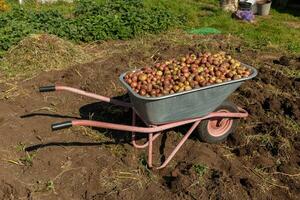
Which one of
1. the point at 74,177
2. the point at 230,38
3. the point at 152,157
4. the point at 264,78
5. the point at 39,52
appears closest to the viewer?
the point at 74,177

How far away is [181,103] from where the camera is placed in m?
4.05

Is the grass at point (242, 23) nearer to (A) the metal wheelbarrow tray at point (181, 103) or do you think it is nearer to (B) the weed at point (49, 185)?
(A) the metal wheelbarrow tray at point (181, 103)

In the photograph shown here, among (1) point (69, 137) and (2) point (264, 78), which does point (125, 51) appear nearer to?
(2) point (264, 78)

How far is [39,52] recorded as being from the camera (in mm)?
6957

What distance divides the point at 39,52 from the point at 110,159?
3103 mm

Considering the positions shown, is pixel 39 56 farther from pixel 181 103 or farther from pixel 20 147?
pixel 181 103

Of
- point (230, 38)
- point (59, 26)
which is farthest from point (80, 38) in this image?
point (230, 38)

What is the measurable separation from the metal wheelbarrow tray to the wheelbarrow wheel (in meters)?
0.33

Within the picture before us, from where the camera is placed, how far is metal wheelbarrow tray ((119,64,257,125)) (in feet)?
12.9

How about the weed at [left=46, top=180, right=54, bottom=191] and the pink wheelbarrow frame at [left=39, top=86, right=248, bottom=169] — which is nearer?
the pink wheelbarrow frame at [left=39, top=86, right=248, bottom=169]

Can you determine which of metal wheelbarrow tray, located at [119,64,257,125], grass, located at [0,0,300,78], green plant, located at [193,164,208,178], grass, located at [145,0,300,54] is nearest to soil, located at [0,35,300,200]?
green plant, located at [193,164,208,178]

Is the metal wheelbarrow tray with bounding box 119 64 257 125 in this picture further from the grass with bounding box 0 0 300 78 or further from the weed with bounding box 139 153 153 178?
the grass with bounding box 0 0 300 78

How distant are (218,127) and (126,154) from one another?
1.07 m

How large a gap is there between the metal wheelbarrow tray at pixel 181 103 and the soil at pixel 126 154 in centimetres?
57
